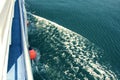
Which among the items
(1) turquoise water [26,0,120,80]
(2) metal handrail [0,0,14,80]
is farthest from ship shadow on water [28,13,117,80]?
(2) metal handrail [0,0,14,80]

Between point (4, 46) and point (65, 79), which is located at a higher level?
point (4, 46)

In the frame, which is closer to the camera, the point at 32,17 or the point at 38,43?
the point at 38,43

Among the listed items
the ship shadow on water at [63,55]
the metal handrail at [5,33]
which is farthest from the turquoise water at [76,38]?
the metal handrail at [5,33]

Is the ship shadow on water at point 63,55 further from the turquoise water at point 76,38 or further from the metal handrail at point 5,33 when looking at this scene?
the metal handrail at point 5,33

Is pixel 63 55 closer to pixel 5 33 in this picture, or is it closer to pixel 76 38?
pixel 76 38

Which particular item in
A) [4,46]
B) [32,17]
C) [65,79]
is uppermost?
[4,46]

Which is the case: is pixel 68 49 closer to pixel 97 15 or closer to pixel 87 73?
pixel 87 73

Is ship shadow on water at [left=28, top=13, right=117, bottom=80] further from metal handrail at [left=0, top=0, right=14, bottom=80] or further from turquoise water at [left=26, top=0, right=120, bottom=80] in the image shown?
metal handrail at [left=0, top=0, right=14, bottom=80]

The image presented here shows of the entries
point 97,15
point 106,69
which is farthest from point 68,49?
point 97,15
